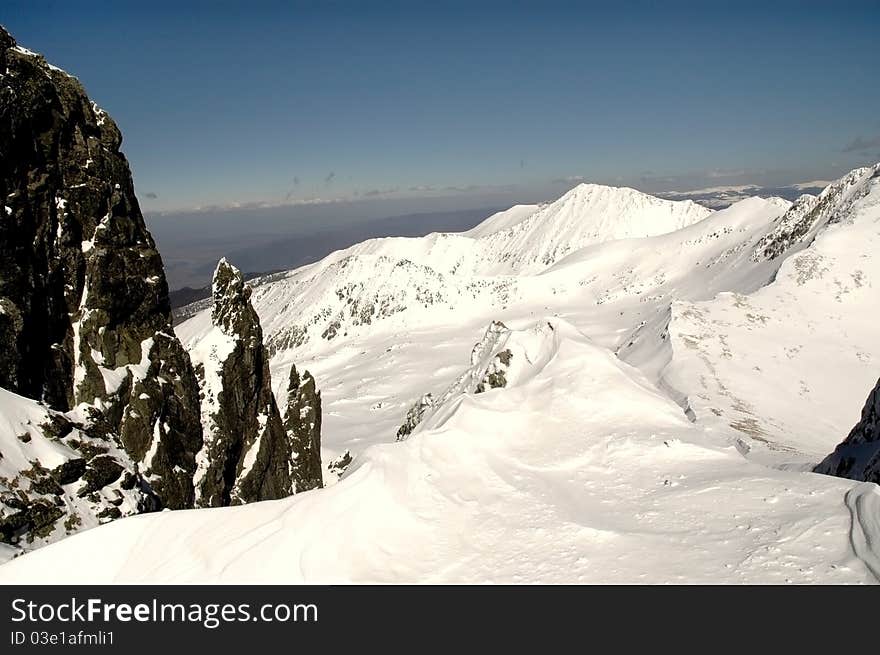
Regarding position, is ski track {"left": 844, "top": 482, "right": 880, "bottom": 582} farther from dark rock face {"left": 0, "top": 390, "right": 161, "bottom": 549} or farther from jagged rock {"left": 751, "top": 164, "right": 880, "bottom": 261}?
jagged rock {"left": 751, "top": 164, "right": 880, "bottom": 261}

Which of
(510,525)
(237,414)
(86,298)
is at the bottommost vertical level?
(237,414)

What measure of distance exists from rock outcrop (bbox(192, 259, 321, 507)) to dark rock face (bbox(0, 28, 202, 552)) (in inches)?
76.5

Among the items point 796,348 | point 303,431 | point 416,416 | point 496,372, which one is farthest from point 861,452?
point 303,431

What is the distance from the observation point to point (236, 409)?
3688 cm

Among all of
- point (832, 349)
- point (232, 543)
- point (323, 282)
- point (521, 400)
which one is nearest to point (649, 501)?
point (521, 400)

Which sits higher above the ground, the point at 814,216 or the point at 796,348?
the point at 814,216

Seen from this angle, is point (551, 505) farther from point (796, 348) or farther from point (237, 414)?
point (796, 348)

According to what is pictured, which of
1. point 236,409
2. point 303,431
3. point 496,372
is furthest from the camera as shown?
point 303,431

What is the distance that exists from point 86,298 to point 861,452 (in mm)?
35255

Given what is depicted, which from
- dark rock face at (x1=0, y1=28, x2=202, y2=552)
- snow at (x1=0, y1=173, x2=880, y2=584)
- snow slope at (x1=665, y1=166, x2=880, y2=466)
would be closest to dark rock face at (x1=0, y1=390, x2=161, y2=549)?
dark rock face at (x1=0, y1=28, x2=202, y2=552)

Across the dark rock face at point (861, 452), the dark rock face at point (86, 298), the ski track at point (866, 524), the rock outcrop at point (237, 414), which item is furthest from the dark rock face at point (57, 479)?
the dark rock face at point (861, 452)

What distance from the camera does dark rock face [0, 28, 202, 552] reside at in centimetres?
2238

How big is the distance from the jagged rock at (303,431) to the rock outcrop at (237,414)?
1.26 feet
